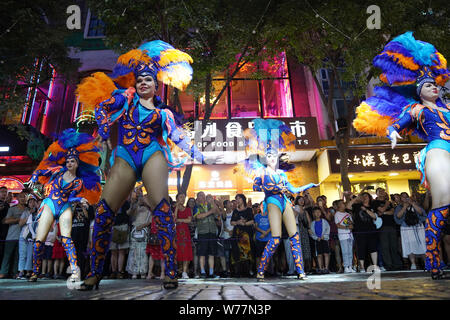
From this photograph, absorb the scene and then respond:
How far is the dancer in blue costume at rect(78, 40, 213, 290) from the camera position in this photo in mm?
2609

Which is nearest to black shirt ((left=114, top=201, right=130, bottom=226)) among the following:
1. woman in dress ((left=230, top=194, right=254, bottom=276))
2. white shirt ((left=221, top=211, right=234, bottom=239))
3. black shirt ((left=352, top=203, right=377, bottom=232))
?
white shirt ((left=221, top=211, right=234, bottom=239))

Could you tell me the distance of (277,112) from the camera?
1409 centimetres

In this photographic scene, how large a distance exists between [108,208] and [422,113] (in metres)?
3.36

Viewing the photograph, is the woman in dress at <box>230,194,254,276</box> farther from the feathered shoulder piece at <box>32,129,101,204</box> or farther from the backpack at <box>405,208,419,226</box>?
the backpack at <box>405,208,419,226</box>

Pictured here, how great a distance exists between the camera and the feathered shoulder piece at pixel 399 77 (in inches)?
136

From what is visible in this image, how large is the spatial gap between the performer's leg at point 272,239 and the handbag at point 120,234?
2971 millimetres

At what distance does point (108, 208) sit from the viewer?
2604 mm

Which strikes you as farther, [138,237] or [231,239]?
[231,239]

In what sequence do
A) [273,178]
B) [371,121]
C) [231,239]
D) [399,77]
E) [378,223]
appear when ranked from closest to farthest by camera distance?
[399,77], [371,121], [273,178], [231,239], [378,223]

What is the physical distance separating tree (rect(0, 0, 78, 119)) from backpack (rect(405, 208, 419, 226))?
391 inches

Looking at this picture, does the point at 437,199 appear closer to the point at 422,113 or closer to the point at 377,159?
the point at 422,113

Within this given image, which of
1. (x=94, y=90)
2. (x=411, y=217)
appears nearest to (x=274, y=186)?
(x=94, y=90)

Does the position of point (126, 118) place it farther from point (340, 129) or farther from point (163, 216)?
point (340, 129)

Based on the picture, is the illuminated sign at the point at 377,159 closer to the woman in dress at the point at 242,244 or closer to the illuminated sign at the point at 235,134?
the illuminated sign at the point at 235,134
